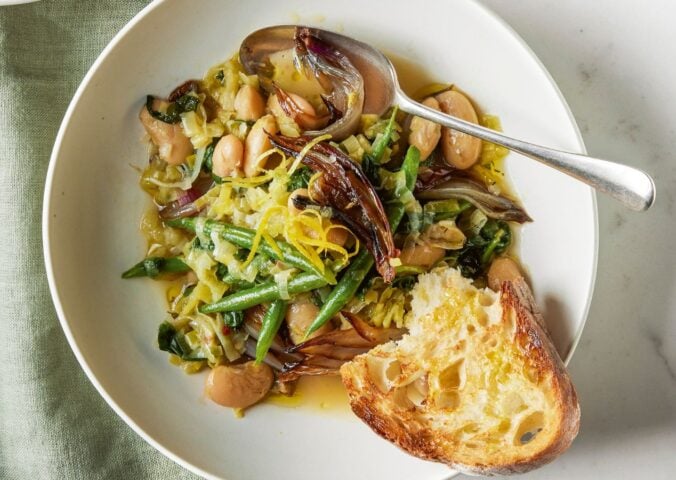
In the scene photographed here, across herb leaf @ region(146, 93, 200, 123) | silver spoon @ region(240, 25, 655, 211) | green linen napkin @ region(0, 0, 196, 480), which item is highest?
silver spoon @ region(240, 25, 655, 211)

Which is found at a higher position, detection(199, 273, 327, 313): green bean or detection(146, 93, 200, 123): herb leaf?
detection(146, 93, 200, 123): herb leaf

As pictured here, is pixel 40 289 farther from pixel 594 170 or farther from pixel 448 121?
pixel 594 170

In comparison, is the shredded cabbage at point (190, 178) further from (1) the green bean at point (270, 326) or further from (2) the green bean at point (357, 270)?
(2) the green bean at point (357, 270)

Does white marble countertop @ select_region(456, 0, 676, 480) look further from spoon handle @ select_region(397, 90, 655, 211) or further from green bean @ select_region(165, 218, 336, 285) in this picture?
green bean @ select_region(165, 218, 336, 285)

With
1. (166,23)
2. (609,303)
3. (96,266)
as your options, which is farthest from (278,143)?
(609,303)

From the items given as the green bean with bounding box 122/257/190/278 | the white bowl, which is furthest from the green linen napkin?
the green bean with bounding box 122/257/190/278

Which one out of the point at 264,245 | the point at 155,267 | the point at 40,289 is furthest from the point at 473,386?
the point at 40,289
